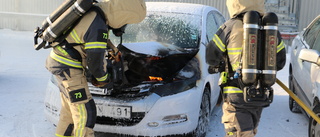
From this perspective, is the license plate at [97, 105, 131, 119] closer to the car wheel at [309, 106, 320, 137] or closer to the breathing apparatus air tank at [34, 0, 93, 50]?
the breathing apparatus air tank at [34, 0, 93, 50]

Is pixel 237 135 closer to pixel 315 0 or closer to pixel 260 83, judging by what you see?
pixel 260 83

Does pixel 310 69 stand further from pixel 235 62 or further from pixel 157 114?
pixel 157 114

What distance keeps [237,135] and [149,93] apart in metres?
1.04

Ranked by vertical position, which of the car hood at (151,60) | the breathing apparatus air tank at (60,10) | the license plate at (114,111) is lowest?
the license plate at (114,111)

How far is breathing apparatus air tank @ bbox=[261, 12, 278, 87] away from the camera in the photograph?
3.27m

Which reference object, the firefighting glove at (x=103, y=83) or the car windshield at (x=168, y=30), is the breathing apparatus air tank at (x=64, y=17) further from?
the car windshield at (x=168, y=30)

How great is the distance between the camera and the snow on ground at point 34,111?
5.07 metres

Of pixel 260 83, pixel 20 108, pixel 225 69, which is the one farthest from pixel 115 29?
pixel 20 108

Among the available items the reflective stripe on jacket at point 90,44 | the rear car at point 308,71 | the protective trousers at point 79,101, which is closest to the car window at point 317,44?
the rear car at point 308,71

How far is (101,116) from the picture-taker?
4234mm

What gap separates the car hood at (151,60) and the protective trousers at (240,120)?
1.00 meters

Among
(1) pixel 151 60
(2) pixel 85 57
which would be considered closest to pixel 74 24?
(2) pixel 85 57

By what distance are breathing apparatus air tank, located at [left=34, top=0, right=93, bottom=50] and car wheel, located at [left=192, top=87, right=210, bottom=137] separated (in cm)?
175

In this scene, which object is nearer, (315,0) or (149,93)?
(149,93)
